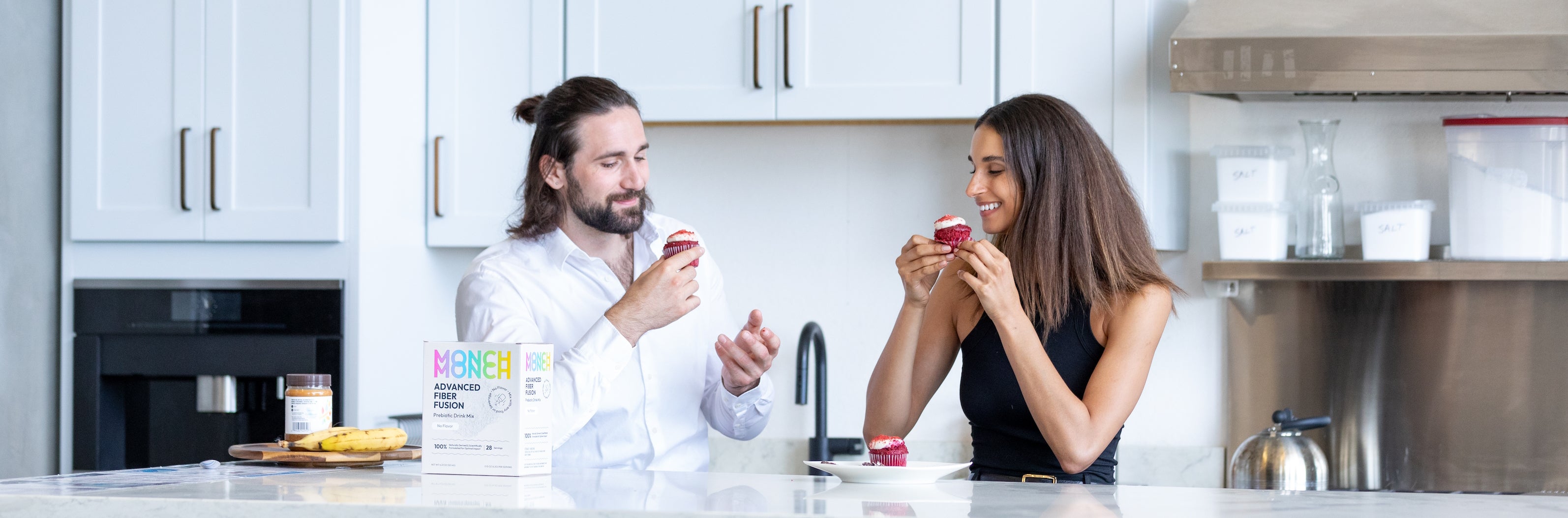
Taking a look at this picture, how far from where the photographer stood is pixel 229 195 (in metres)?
2.75

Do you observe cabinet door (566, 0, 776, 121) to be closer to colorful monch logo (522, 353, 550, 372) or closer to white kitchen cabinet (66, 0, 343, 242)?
white kitchen cabinet (66, 0, 343, 242)

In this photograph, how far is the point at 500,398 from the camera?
4.67 ft

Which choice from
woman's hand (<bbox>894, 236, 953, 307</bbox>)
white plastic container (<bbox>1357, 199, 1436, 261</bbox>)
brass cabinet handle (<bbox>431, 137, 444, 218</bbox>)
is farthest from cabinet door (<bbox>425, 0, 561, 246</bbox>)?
white plastic container (<bbox>1357, 199, 1436, 261</bbox>)

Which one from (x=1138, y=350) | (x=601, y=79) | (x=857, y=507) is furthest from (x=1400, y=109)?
(x=857, y=507)

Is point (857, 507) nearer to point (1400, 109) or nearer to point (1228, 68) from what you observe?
point (1228, 68)

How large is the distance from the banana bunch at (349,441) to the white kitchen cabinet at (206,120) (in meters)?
1.09

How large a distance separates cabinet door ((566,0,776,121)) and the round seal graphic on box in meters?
1.50

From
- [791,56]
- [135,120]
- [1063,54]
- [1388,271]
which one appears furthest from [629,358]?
[1388,271]

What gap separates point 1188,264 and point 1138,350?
4.19ft

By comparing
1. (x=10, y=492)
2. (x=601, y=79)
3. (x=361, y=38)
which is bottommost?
(x=10, y=492)

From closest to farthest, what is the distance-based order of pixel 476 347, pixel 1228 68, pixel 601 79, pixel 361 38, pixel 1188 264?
pixel 476 347
pixel 601 79
pixel 1228 68
pixel 361 38
pixel 1188 264

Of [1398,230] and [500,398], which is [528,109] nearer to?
[500,398]

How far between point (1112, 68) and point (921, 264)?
1.03 metres

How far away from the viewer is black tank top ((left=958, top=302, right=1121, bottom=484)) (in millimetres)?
1806
